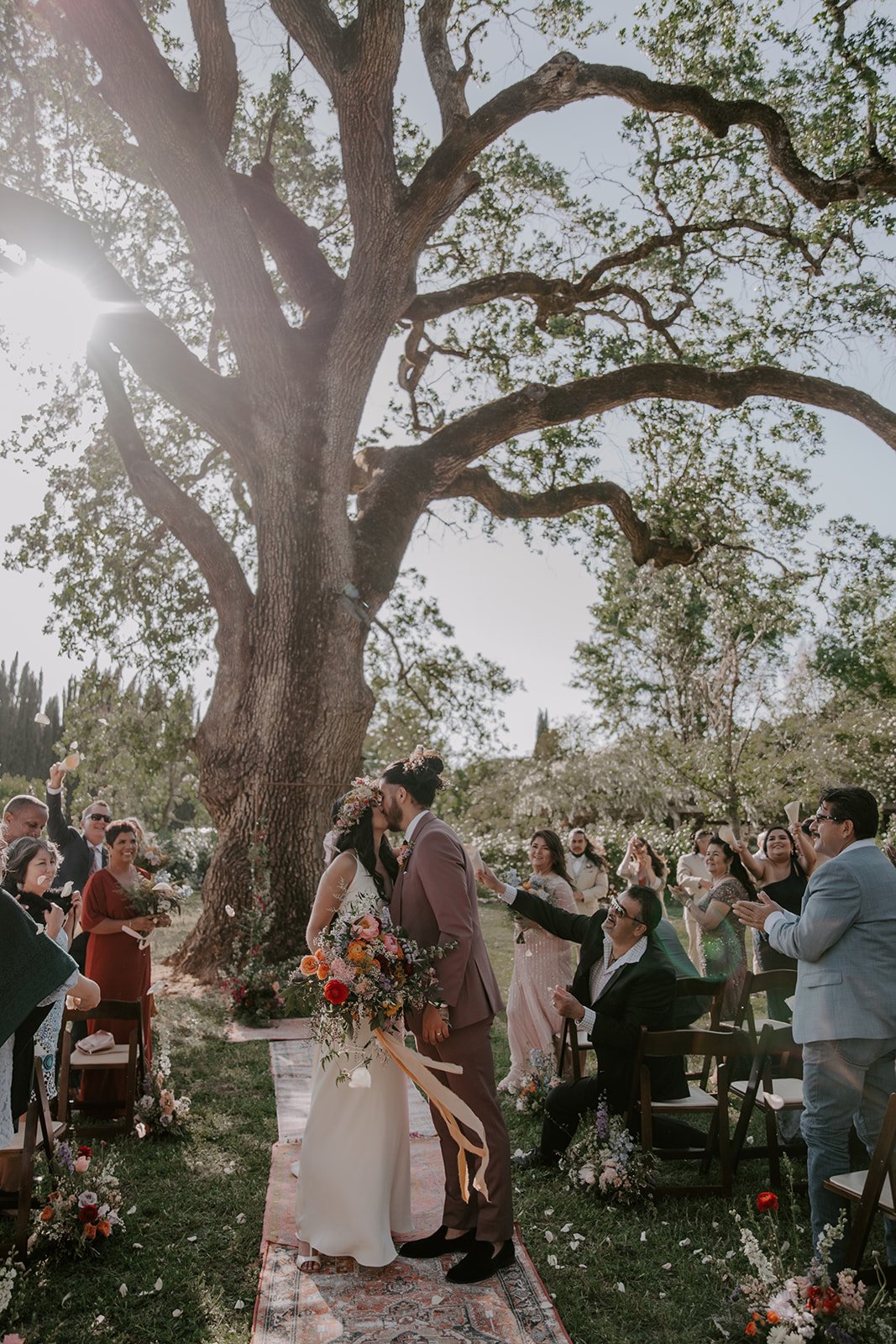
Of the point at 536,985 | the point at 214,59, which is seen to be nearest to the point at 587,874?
the point at 536,985

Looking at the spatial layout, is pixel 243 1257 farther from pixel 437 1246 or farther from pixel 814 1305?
pixel 814 1305

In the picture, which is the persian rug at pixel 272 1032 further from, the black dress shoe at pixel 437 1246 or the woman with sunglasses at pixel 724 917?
the black dress shoe at pixel 437 1246

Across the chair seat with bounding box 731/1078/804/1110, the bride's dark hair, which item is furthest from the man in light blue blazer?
the bride's dark hair

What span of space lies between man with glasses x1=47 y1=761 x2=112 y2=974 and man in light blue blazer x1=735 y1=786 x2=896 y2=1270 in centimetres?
595

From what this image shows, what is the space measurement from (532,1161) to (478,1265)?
4.99ft

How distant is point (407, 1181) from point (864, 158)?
42.1 ft

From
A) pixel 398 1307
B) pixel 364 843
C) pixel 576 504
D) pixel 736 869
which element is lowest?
pixel 398 1307

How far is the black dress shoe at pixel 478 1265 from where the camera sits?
448 centimetres

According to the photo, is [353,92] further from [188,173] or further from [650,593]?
[650,593]

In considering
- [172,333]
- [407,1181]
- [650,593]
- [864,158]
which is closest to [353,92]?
[172,333]

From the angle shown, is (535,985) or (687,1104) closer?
(687,1104)

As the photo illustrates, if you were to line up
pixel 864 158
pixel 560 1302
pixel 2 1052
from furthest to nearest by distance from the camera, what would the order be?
pixel 864 158 → pixel 560 1302 → pixel 2 1052

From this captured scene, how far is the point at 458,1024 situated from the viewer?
15.2 ft

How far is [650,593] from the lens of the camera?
28.6 meters
